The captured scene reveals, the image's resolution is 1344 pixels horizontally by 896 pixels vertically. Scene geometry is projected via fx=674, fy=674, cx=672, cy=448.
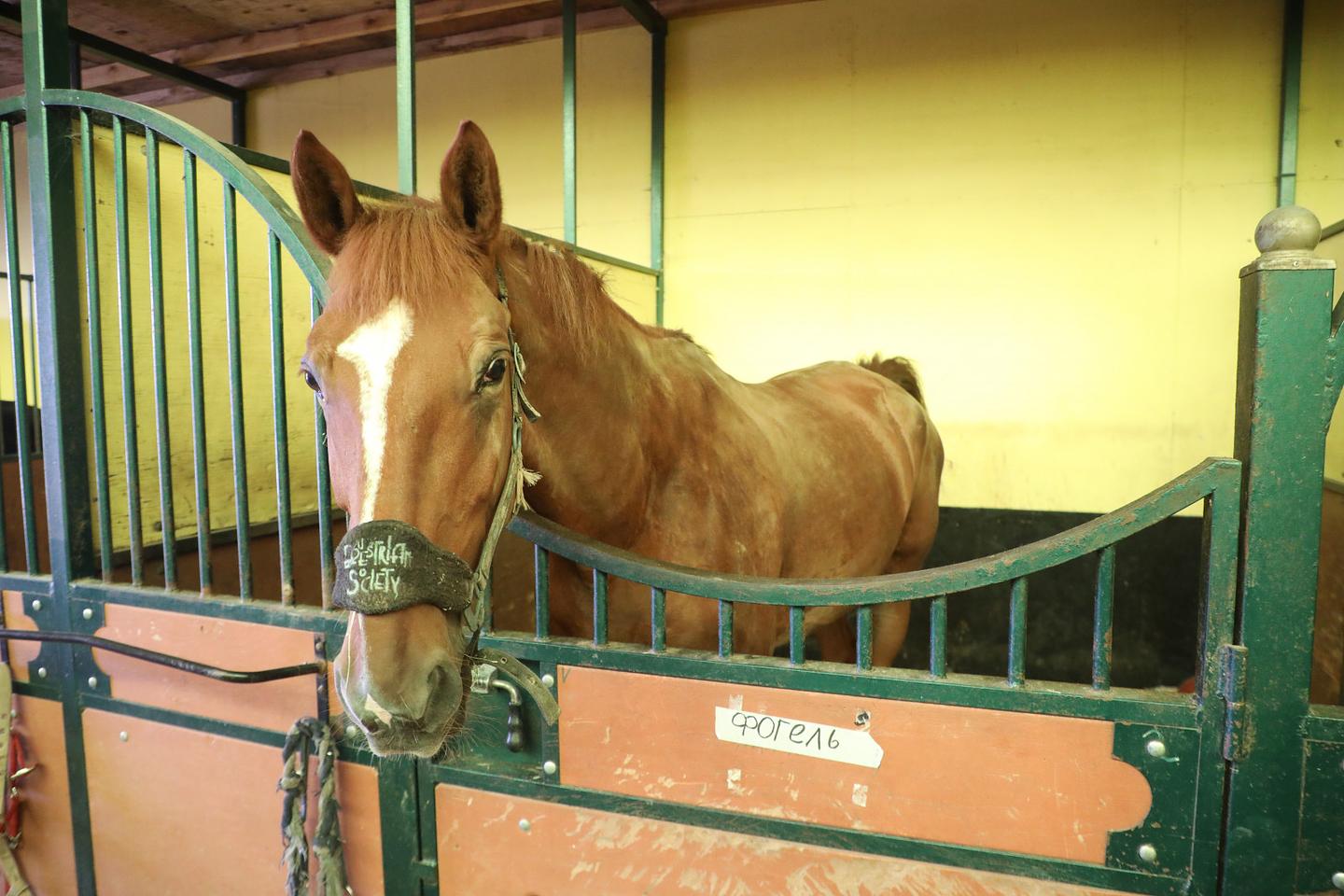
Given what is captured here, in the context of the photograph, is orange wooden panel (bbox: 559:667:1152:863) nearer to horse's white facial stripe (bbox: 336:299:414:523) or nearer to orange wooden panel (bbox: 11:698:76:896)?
horse's white facial stripe (bbox: 336:299:414:523)

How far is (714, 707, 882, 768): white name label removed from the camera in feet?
2.55

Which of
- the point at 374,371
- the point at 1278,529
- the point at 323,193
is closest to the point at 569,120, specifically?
the point at 323,193

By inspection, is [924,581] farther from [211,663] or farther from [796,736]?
[211,663]

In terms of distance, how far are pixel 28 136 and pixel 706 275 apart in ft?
8.23

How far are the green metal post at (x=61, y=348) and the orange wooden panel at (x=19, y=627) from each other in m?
0.08

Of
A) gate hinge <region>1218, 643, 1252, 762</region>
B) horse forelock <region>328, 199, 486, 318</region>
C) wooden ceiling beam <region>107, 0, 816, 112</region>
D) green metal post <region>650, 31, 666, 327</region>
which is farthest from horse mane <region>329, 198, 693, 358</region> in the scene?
wooden ceiling beam <region>107, 0, 816, 112</region>

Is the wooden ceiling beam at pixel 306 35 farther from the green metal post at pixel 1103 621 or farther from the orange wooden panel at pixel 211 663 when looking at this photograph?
the green metal post at pixel 1103 621

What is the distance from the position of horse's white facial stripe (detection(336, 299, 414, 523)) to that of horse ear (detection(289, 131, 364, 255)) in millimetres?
219

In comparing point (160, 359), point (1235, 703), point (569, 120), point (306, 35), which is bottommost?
point (1235, 703)

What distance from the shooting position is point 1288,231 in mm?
616

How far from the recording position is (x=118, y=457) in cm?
141

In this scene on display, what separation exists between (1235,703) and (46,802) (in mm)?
1893

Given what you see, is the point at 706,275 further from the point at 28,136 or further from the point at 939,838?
the point at 939,838

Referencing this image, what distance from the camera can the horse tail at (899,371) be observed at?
2674 millimetres
